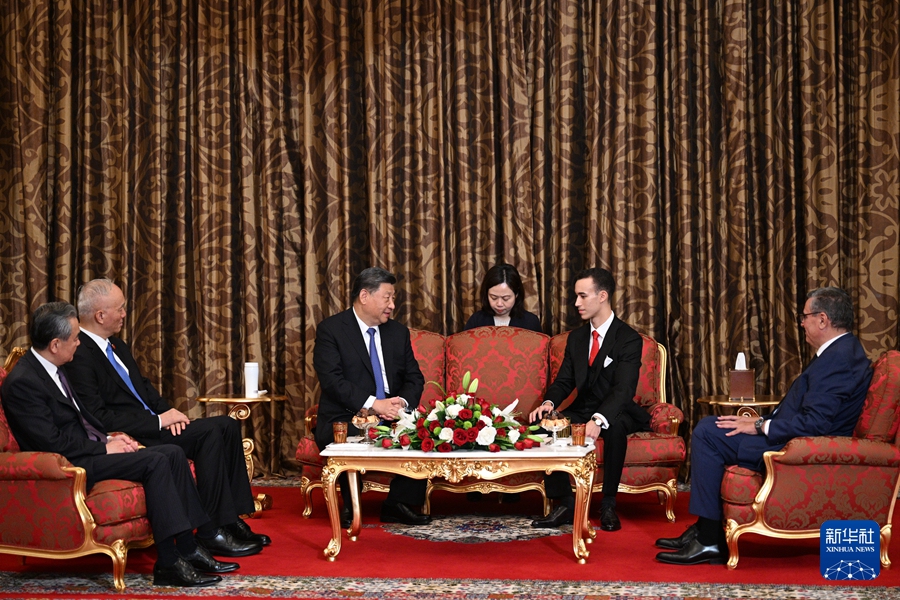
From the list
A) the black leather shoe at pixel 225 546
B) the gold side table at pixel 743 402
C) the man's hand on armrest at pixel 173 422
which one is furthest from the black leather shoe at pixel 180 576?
the gold side table at pixel 743 402

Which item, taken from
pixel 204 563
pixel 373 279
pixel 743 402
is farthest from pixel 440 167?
pixel 204 563

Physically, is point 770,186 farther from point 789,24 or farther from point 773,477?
point 773,477

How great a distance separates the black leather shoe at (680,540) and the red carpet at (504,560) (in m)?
0.07

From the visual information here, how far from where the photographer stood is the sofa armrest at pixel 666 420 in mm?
5566

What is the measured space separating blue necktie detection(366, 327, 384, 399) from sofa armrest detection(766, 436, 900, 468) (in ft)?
7.73

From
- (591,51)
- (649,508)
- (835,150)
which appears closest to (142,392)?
(649,508)

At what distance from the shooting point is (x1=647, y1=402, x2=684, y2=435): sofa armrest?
557cm

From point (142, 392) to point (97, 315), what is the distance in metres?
0.61

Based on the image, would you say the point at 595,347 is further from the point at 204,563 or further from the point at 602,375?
the point at 204,563

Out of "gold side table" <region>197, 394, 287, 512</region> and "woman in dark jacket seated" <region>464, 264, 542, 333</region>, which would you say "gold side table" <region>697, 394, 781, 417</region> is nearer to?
"woman in dark jacket seated" <region>464, 264, 542, 333</region>

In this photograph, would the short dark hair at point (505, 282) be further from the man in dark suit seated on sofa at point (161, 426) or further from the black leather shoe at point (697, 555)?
the black leather shoe at point (697, 555)

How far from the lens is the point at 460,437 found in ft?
14.3

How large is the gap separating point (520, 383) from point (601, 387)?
1.95 ft

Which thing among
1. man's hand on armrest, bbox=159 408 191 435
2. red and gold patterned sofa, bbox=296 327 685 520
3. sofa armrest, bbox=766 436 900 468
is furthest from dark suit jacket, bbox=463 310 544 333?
sofa armrest, bbox=766 436 900 468
